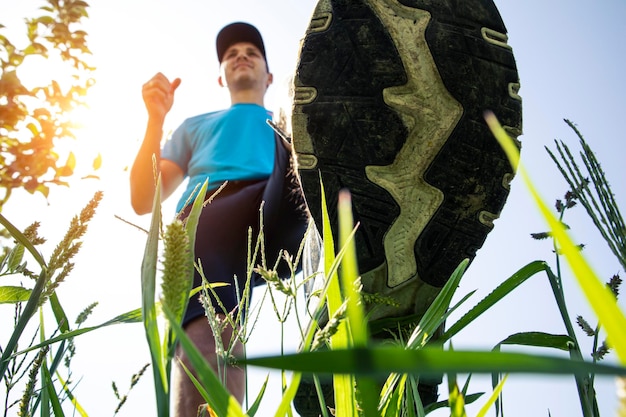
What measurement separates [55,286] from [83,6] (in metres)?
2.40

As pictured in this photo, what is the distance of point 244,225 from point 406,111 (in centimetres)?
120

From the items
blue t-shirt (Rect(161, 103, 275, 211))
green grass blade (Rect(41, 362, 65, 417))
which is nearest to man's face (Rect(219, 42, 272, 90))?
blue t-shirt (Rect(161, 103, 275, 211))

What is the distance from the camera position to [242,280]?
229 cm

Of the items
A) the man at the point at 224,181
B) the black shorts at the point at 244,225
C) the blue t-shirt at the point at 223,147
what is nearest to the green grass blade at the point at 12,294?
the man at the point at 224,181

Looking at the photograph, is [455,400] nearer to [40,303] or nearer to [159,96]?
[40,303]

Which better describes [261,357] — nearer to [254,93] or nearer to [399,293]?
[399,293]

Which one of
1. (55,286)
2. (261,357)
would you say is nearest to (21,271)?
(55,286)

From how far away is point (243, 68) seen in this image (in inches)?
124

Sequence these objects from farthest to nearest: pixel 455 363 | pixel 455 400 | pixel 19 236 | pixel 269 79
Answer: pixel 269 79 → pixel 19 236 → pixel 455 400 → pixel 455 363

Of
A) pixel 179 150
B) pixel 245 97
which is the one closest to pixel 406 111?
pixel 179 150

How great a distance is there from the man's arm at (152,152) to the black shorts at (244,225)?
0.22 m

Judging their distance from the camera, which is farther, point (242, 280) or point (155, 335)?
point (242, 280)

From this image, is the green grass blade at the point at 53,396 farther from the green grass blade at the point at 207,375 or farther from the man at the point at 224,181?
the man at the point at 224,181

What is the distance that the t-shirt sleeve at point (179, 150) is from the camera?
2.84 metres
